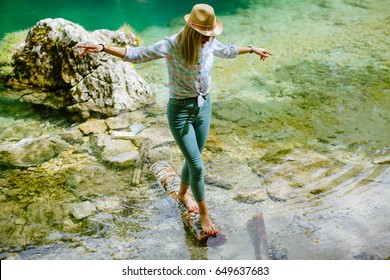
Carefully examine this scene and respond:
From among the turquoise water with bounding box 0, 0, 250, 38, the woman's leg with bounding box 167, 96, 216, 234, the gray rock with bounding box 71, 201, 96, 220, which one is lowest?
the turquoise water with bounding box 0, 0, 250, 38

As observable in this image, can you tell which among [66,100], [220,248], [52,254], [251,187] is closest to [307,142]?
[251,187]

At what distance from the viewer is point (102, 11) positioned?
13344 millimetres

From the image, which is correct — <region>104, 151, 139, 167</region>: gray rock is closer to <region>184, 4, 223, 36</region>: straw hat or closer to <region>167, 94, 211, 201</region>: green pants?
<region>167, 94, 211, 201</region>: green pants

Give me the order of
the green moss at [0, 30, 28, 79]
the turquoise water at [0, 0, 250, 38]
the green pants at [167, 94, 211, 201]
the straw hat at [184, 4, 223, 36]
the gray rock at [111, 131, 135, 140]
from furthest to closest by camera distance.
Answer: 1. the turquoise water at [0, 0, 250, 38]
2. the green moss at [0, 30, 28, 79]
3. the gray rock at [111, 131, 135, 140]
4. the green pants at [167, 94, 211, 201]
5. the straw hat at [184, 4, 223, 36]

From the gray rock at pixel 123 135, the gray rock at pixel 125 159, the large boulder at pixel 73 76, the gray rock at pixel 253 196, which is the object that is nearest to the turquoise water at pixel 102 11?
the large boulder at pixel 73 76

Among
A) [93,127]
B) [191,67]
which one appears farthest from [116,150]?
[191,67]

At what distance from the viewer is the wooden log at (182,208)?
133 inches

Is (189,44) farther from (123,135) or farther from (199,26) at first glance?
(123,135)

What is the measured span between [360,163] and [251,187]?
54.8 inches

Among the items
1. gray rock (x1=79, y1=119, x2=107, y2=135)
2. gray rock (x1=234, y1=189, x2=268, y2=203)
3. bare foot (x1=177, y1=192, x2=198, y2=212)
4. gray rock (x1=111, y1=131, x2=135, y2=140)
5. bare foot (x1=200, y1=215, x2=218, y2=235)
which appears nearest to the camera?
bare foot (x1=200, y1=215, x2=218, y2=235)

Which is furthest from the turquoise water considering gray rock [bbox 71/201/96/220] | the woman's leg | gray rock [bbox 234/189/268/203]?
the woman's leg

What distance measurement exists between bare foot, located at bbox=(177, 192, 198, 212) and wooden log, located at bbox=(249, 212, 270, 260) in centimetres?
58

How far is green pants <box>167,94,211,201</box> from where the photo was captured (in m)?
2.95

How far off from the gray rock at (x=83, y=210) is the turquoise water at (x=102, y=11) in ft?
26.8
